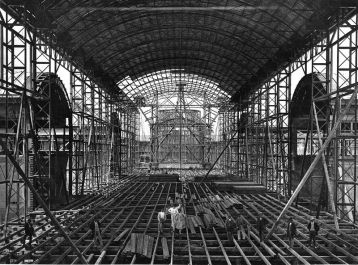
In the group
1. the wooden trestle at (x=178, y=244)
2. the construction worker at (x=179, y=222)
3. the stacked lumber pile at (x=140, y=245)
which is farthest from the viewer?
the construction worker at (x=179, y=222)

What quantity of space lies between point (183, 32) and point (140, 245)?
69.1 ft

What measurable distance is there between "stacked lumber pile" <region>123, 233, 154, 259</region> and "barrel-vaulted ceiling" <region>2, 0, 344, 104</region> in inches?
376

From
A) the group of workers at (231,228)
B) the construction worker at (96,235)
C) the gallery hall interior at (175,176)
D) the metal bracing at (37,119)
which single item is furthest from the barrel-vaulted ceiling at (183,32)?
the construction worker at (96,235)

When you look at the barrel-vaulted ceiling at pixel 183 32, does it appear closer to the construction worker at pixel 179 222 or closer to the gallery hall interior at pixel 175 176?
the gallery hall interior at pixel 175 176

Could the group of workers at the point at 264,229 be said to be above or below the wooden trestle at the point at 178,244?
above

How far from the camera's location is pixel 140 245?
13.0m

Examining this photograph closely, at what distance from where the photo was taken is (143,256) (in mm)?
12422

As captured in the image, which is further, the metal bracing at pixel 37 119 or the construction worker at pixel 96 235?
the metal bracing at pixel 37 119

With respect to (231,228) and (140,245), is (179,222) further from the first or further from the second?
(140,245)

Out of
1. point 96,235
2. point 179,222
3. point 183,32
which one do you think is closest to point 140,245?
point 96,235

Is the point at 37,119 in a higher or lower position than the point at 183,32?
lower

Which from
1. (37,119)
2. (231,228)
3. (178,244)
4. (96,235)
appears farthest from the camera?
(37,119)

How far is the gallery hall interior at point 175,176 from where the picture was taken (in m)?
13.2

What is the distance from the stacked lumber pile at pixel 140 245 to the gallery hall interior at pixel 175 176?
0.06m
